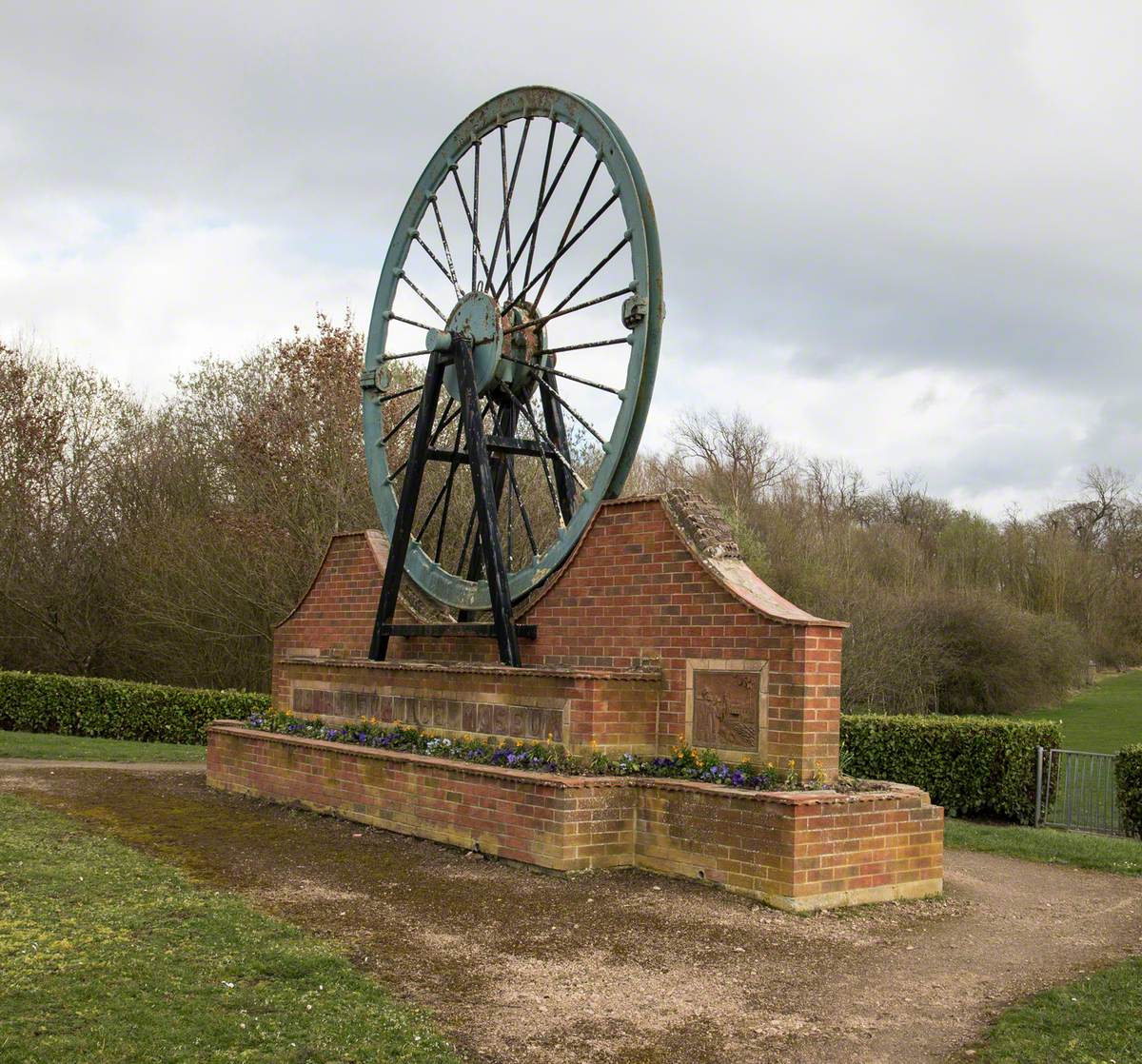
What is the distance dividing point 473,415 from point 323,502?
463 inches

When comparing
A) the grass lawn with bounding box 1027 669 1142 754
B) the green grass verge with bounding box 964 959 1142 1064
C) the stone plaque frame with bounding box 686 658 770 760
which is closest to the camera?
the green grass verge with bounding box 964 959 1142 1064

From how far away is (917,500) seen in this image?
49688 mm

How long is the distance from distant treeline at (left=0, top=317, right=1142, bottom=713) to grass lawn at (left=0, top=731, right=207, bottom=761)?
163 inches

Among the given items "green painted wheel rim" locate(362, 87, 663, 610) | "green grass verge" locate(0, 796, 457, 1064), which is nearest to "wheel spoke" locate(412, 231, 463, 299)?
"green painted wheel rim" locate(362, 87, 663, 610)

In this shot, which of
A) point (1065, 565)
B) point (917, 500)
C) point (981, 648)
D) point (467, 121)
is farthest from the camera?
point (917, 500)

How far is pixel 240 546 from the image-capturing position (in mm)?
21781

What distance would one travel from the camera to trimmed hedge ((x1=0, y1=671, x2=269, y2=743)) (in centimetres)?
1888

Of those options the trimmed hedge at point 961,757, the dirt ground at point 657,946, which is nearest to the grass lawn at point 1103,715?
the trimmed hedge at point 961,757

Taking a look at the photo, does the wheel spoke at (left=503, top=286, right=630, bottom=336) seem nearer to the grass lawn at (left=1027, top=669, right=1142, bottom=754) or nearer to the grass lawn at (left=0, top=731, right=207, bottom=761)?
the grass lawn at (left=0, top=731, right=207, bottom=761)

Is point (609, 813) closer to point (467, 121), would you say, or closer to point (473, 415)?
point (473, 415)

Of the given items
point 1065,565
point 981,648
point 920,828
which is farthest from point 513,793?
point 1065,565

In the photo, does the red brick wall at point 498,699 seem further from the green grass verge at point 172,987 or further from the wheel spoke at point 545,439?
the green grass verge at point 172,987

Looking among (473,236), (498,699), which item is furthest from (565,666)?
(473,236)

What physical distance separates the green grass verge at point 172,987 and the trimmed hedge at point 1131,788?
31.0 ft
